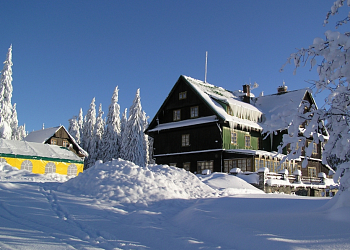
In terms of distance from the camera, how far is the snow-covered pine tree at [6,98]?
44.0 meters

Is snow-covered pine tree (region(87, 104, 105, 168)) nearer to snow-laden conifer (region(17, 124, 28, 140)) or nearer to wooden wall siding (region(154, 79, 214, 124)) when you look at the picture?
wooden wall siding (region(154, 79, 214, 124))

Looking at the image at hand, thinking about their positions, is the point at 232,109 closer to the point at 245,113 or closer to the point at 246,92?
the point at 245,113

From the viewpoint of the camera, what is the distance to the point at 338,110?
6035 mm

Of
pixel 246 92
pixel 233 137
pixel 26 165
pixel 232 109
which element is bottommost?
pixel 26 165

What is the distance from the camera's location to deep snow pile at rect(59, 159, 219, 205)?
12397 millimetres

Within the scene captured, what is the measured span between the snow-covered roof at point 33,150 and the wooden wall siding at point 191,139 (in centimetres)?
1271

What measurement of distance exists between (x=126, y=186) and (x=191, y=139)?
19.0 m

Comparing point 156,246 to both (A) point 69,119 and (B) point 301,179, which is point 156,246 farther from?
(A) point 69,119

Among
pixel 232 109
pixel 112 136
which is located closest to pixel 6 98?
pixel 112 136

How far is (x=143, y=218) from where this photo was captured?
10.1 metres

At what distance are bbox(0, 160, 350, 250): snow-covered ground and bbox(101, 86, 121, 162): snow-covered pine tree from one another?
41.5m

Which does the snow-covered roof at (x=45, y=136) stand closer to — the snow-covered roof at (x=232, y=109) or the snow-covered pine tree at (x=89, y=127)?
the snow-covered pine tree at (x=89, y=127)

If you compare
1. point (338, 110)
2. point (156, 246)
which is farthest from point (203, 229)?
point (338, 110)

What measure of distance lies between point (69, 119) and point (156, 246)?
62733mm
